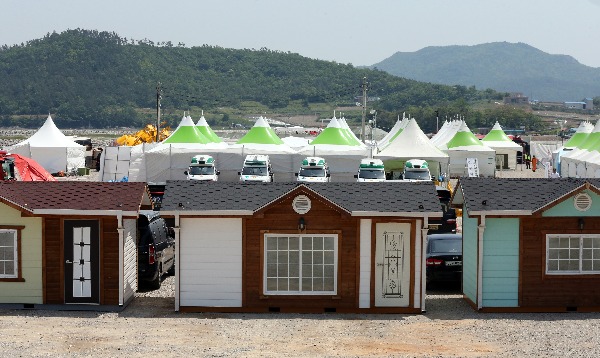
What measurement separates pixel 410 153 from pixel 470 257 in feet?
88.3

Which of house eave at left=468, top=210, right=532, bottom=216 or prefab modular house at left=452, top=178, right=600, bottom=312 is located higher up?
house eave at left=468, top=210, right=532, bottom=216

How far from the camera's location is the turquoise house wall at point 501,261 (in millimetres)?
17922

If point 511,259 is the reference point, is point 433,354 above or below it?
below

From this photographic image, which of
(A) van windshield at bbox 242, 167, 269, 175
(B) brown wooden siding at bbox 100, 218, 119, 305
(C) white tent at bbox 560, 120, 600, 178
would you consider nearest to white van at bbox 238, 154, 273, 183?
(A) van windshield at bbox 242, 167, 269, 175

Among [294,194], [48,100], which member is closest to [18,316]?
[294,194]

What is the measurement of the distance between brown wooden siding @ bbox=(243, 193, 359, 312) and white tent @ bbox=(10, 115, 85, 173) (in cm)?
3900

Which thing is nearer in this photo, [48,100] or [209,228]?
[209,228]

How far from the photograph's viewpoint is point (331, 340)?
15523mm

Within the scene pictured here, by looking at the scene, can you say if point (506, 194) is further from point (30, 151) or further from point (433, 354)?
point (30, 151)

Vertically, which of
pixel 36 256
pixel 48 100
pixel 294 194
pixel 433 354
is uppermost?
pixel 48 100

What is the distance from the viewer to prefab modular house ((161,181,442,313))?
1773cm

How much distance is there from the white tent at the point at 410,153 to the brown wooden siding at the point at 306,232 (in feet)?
88.8

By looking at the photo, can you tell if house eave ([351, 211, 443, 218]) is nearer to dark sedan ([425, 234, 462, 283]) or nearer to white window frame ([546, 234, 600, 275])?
white window frame ([546, 234, 600, 275])

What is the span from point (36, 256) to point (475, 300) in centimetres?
864
